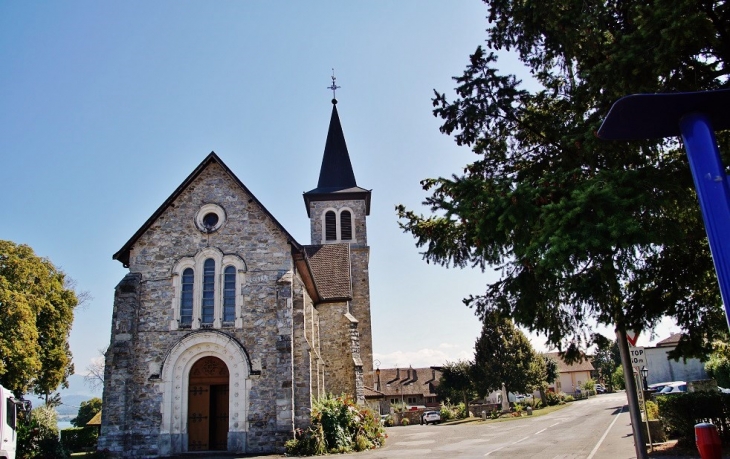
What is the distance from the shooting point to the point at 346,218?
40.1 metres

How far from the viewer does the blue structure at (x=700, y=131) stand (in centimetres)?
337

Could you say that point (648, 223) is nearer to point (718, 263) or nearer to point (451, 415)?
point (718, 263)

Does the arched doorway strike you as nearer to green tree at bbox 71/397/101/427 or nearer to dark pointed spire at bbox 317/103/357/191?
dark pointed spire at bbox 317/103/357/191

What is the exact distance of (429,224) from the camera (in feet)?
36.7

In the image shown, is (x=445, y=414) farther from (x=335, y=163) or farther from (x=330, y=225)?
(x=335, y=163)

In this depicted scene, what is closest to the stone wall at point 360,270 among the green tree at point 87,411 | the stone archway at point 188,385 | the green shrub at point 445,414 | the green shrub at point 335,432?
the green shrub at point 335,432

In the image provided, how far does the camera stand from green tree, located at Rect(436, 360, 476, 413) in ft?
163

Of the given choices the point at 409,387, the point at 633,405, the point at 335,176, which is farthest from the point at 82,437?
the point at 409,387

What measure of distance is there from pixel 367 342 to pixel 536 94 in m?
26.5

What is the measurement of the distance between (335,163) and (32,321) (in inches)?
918

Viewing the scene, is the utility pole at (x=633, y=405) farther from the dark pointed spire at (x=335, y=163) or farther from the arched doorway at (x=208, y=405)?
the dark pointed spire at (x=335, y=163)

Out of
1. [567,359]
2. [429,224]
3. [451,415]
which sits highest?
[429,224]

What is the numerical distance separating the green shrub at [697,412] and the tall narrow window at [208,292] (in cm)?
1497

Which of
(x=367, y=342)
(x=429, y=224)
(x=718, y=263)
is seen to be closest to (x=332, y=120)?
(x=367, y=342)
